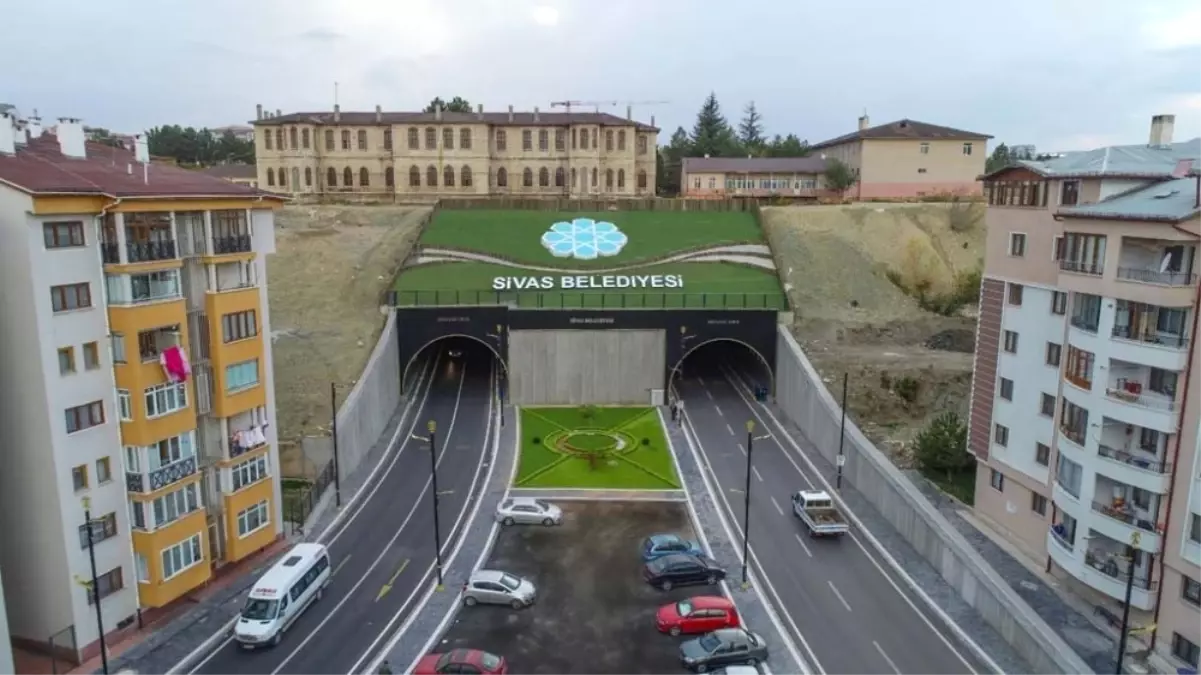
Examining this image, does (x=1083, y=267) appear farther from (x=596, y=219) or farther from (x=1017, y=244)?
(x=596, y=219)

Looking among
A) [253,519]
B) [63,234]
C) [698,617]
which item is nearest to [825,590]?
[698,617]

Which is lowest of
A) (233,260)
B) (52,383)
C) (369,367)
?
(369,367)

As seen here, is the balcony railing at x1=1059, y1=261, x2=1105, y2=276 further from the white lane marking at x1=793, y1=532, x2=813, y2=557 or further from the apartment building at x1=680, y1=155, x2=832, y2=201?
the apartment building at x1=680, y1=155, x2=832, y2=201

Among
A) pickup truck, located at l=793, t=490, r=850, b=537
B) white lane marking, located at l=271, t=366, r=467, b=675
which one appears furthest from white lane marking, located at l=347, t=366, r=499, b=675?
pickup truck, located at l=793, t=490, r=850, b=537

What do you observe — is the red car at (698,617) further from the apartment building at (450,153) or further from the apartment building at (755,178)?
the apartment building at (755,178)

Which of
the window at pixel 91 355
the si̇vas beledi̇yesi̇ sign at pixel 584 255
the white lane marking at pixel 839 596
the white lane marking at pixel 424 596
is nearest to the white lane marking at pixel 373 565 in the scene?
the white lane marking at pixel 424 596

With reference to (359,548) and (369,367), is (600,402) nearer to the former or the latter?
(369,367)

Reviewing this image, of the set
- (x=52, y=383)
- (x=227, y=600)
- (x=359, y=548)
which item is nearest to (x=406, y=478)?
(x=359, y=548)
